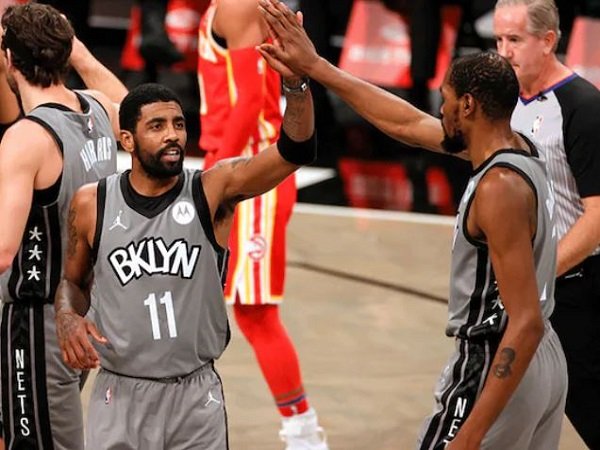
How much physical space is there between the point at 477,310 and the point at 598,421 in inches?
50.0

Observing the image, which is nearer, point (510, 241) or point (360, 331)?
point (510, 241)

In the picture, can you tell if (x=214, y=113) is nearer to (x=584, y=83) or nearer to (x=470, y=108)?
(x=584, y=83)

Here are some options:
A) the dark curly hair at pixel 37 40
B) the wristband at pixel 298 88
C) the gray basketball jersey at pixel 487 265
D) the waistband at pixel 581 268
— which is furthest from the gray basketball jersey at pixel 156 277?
the waistband at pixel 581 268

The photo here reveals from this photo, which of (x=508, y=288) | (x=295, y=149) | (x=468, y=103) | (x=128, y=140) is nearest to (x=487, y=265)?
(x=508, y=288)

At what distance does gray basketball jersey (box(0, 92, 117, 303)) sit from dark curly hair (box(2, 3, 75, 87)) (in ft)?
0.43

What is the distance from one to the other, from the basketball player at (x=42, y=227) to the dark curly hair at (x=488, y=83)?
131 centimetres

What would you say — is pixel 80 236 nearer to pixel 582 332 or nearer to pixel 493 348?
pixel 493 348

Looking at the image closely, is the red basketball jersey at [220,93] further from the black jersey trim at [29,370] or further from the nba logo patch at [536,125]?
the black jersey trim at [29,370]

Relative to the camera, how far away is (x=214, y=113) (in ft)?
21.4

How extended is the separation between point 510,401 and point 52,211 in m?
→ 1.59

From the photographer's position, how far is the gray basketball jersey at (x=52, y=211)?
470cm

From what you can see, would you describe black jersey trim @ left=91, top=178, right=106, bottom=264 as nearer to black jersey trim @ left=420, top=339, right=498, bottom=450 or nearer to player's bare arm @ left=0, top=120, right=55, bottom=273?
player's bare arm @ left=0, top=120, right=55, bottom=273

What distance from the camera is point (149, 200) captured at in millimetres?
4395

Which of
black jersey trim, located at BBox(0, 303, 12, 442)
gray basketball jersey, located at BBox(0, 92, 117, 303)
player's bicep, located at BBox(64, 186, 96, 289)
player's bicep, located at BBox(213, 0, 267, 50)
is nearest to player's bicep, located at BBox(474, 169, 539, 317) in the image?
player's bicep, located at BBox(64, 186, 96, 289)
